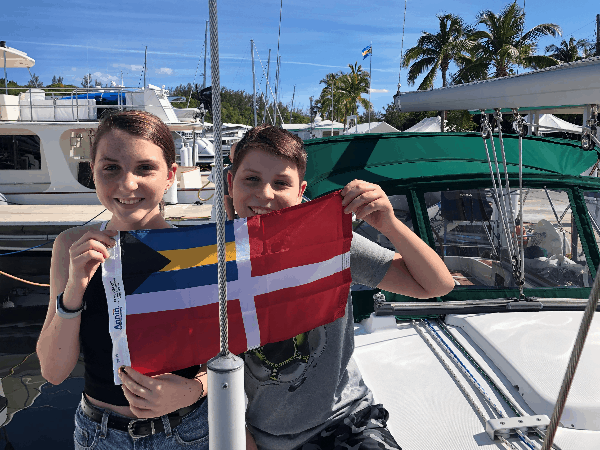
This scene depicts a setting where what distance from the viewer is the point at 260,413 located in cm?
179

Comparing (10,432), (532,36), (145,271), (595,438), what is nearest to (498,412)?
(595,438)

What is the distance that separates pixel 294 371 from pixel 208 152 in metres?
29.3

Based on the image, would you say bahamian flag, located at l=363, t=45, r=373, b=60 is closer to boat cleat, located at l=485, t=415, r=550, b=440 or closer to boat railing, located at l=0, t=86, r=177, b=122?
boat railing, located at l=0, t=86, r=177, b=122

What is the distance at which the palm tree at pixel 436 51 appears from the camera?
32.2m

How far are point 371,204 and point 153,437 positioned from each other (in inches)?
41.1

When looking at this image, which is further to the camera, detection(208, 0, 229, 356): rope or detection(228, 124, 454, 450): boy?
detection(228, 124, 454, 450): boy

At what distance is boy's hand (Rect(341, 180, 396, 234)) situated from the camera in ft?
5.64

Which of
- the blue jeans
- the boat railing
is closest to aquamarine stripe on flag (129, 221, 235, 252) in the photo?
the blue jeans

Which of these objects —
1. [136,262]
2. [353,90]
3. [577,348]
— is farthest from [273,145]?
[353,90]

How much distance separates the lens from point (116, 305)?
5.16 feet

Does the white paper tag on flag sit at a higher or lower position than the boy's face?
lower

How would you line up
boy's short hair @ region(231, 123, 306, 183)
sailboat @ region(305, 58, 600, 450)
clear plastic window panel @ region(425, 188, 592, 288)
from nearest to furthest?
boy's short hair @ region(231, 123, 306, 183) < sailboat @ region(305, 58, 600, 450) < clear plastic window panel @ region(425, 188, 592, 288)

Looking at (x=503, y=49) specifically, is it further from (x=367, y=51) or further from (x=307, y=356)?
(x=307, y=356)

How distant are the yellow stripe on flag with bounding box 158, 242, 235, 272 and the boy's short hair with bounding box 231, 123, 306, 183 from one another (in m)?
0.36
